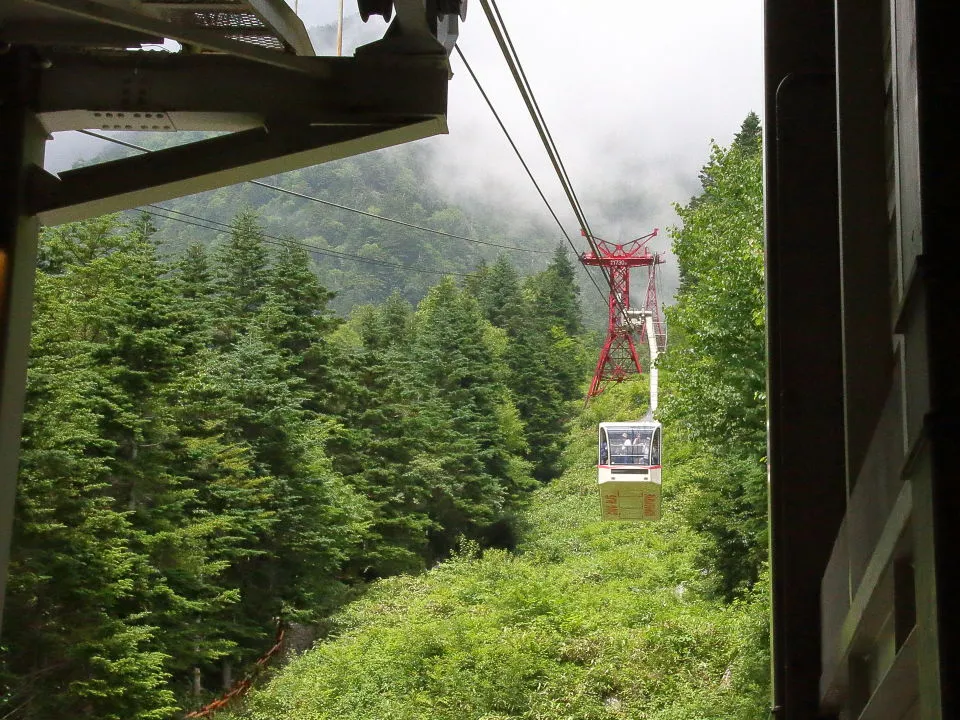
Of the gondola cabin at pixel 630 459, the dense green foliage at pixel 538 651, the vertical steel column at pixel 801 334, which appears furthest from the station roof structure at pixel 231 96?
the gondola cabin at pixel 630 459

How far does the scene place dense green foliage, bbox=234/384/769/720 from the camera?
19109 mm

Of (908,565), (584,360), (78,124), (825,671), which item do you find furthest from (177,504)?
(584,360)

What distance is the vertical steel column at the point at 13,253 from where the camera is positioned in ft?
16.0

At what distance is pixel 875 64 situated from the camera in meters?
2.87

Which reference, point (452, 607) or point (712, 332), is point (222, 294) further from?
point (712, 332)

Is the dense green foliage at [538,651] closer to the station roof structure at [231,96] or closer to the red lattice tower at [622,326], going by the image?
the station roof structure at [231,96]

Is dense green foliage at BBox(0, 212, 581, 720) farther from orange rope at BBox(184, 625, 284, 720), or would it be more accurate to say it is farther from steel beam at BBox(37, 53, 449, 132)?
steel beam at BBox(37, 53, 449, 132)

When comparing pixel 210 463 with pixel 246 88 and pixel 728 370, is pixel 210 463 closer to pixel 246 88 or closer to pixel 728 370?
pixel 728 370

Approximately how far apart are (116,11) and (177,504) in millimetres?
15738

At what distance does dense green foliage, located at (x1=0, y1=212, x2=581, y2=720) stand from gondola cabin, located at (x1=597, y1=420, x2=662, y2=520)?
6.79 m

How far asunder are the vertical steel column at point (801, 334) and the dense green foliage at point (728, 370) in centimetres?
1298

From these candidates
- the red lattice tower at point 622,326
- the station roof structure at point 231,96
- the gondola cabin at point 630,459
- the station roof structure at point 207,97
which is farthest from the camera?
the red lattice tower at point 622,326

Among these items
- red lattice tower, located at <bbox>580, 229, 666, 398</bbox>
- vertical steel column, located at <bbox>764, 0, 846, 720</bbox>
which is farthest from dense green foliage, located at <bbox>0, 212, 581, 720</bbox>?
vertical steel column, located at <bbox>764, 0, 846, 720</bbox>

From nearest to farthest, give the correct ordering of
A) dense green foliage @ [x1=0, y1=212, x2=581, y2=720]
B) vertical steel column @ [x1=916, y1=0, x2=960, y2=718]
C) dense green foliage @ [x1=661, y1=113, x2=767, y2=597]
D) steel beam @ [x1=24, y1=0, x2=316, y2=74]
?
vertical steel column @ [x1=916, y1=0, x2=960, y2=718] < steel beam @ [x1=24, y1=0, x2=316, y2=74] < dense green foliage @ [x1=0, y1=212, x2=581, y2=720] < dense green foliage @ [x1=661, y1=113, x2=767, y2=597]
